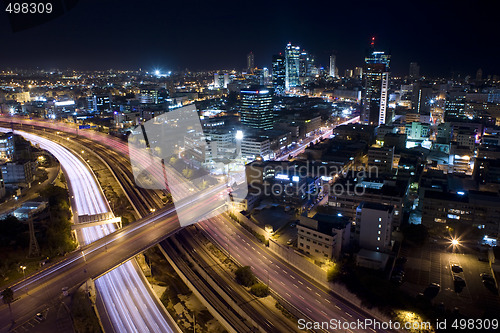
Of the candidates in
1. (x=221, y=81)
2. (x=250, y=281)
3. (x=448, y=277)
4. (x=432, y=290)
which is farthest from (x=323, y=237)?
(x=221, y=81)

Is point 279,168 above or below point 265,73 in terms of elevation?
below

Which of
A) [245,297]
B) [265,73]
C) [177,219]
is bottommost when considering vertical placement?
[245,297]

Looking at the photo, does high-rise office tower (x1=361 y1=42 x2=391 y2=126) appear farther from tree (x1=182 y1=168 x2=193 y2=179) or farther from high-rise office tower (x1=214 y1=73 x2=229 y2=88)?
high-rise office tower (x1=214 y1=73 x2=229 y2=88)

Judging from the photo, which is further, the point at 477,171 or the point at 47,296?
the point at 477,171

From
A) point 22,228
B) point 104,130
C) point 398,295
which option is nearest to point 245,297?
point 398,295

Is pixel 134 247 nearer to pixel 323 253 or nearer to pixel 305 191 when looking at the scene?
pixel 323 253

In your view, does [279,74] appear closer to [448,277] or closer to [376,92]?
[376,92]

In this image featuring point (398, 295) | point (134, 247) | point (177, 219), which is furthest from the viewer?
point (177, 219)
